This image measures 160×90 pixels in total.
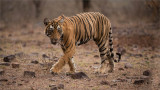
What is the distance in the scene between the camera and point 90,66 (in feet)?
30.0

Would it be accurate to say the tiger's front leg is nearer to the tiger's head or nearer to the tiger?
the tiger

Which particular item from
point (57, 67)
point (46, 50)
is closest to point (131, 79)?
point (57, 67)

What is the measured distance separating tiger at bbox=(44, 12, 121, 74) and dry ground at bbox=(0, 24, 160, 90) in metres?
0.42

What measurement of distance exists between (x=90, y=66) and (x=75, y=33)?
181 cm

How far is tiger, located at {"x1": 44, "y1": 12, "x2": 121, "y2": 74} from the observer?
6949mm

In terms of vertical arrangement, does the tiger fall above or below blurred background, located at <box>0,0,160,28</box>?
below

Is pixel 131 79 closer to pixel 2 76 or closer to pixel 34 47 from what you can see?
pixel 2 76

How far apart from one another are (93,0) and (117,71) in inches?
602

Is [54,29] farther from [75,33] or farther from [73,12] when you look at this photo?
[73,12]

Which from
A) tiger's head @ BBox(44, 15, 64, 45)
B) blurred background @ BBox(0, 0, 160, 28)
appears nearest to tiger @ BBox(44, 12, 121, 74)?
tiger's head @ BBox(44, 15, 64, 45)

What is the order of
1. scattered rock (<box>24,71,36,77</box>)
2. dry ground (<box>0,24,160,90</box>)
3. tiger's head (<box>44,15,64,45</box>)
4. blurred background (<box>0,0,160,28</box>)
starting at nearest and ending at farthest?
dry ground (<box>0,24,160,90</box>) < tiger's head (<box>44,15,64,45</box>) < scattered rock (<box>24,71,36,77</box>) < blurred background (<box>0,0,160,28</box>)

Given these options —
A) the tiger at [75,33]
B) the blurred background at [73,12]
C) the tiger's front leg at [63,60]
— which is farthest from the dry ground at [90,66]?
the blurred background at [73,12]

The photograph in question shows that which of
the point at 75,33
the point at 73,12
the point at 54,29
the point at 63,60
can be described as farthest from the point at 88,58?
the point at 73,12

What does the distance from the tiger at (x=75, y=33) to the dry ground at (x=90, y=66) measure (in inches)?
16.5
